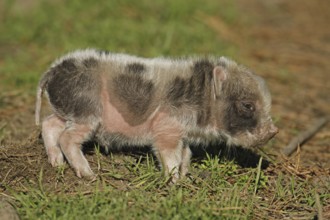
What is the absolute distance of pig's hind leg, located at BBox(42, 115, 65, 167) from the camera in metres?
5.66

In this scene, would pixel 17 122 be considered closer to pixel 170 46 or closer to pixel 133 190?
pixel 133 190

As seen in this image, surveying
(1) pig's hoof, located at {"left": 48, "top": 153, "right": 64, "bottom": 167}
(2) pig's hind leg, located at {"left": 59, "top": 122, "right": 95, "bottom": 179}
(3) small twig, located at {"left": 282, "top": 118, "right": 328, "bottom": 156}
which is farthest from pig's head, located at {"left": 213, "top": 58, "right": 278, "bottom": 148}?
(1) pig's hoof, located at {"left": 48, "top": 153, "right": 64, "bottom": 167}

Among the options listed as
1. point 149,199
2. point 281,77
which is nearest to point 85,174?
point 149,199

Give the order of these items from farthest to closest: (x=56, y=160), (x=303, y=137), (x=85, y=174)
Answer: (x=303, y=137) → (x=56, y=160) → (x=85, y=174)

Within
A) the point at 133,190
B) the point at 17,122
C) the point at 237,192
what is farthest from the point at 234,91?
the point at 17,122

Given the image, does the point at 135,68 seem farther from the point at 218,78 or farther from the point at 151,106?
the point at 218,78

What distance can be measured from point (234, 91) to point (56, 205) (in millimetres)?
1897

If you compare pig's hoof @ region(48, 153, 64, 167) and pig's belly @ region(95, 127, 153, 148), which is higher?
pig's belly @ region(95, 127, 153, 148)

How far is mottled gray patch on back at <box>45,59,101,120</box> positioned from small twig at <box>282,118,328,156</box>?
7.22ft

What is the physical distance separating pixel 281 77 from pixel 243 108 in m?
4.14

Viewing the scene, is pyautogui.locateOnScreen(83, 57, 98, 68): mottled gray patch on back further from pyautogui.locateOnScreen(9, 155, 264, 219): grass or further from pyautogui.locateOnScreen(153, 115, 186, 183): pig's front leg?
pyautogui.locateOnScreen(9, 155, 264, 219): grass

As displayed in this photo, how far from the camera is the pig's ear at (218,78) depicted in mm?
5703

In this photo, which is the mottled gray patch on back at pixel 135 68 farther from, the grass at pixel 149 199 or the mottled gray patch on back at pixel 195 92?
the grass at pixel 149 199

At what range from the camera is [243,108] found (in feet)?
18.9
